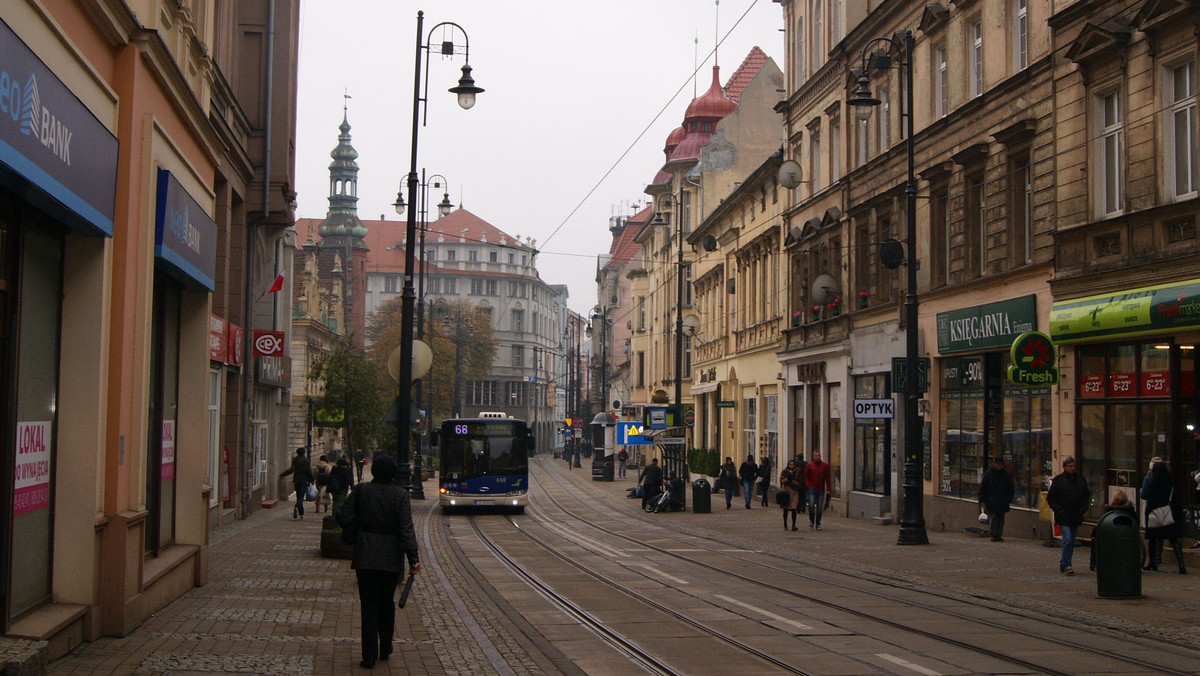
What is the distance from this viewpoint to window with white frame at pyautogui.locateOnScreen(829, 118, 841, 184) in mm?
35856

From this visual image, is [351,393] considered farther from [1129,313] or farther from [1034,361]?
[1129,313]

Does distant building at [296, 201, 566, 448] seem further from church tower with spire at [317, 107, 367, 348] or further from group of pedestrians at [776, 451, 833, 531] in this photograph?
group of pedestrians at [776, 451, 833, 531]

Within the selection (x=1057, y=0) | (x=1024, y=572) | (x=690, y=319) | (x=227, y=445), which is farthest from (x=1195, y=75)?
(x=690, y=319)

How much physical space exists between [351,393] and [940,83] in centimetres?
1612

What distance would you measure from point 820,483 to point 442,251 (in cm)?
11753

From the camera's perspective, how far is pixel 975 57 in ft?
87.0

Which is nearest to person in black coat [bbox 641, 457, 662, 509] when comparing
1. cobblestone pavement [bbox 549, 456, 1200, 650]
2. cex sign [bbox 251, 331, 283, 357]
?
cobblestone pavement [bbox 549, 456, 1200, 650]

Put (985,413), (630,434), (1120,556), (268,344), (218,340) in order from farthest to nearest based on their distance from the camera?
(630,434), (268,344), (985,413), (218,340), (1120,556)

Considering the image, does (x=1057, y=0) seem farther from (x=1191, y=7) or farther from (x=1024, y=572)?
(x=1024, y=572)

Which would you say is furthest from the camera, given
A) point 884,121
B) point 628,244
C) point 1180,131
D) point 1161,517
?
point 628,244

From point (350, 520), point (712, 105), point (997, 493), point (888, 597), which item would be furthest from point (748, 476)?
point (712, 105)

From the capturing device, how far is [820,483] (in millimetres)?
28109

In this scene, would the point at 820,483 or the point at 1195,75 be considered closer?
the point at 1195,75

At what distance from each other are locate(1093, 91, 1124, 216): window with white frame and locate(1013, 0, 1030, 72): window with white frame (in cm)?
347
